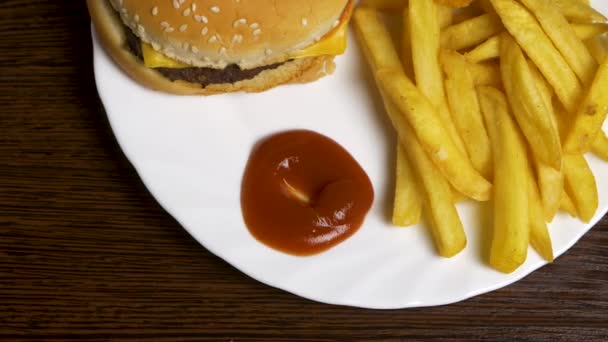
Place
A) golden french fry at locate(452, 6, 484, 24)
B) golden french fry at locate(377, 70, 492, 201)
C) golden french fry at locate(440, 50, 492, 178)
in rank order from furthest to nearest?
golden french fry at locate(452, 6, 484, 24)
golden french fry at locate(440, 50, 492, 178)
golden french fry at locate(377, 70, 492, 201)

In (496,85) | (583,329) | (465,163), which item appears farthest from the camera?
(583,329)

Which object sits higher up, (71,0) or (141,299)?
(71,0)

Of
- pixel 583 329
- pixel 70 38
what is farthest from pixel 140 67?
pixel 583 329

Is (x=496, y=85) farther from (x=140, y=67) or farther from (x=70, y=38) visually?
(x=70, y=38)

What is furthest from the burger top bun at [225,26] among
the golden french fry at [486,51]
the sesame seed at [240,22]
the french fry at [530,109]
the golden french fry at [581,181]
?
the golden french fry at [581,181]

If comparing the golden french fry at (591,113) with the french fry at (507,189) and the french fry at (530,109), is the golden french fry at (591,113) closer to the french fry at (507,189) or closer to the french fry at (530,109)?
the french fry at (530,109)

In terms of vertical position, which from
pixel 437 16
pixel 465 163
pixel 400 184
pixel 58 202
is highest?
pixel 437 16

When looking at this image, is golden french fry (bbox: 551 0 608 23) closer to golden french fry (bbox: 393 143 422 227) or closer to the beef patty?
golden french fry (bbox: 393 143 422 227)

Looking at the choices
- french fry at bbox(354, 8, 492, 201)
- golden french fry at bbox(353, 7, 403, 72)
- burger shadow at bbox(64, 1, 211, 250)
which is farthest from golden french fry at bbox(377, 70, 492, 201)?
burger shadow at bbox(64, 1, 211, 250)

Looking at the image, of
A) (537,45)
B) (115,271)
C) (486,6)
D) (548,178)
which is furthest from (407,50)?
(115,271)
